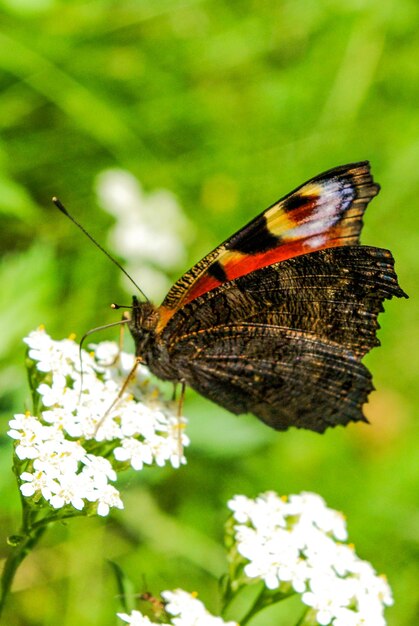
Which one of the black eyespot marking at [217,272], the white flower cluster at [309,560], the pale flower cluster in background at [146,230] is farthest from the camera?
the pale flower cluster in background at [146,230]

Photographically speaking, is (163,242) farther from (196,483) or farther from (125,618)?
(125,618)

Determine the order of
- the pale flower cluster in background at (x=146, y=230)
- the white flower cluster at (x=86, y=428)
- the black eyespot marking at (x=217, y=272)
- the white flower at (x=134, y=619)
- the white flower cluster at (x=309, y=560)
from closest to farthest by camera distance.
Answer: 1. the white flower at (x=134, y=619)
2. the white flower cluster at (x=86, y=428)
3. the white flower cluster at (x=309, y=560)
4. the black eyespot marking at (x=217, y=272)
5. the pale flower cluster in background at (x=146, y=230)

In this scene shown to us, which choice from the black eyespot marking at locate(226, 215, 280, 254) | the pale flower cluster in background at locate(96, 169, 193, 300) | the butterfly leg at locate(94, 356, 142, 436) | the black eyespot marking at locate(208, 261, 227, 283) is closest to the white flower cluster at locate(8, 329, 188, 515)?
the butterfly leg at locate(94, 356, 142, 436)

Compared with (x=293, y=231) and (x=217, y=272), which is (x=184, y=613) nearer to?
(x=217, y=272)

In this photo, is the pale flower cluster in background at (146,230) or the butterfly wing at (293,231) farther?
the pale flower cluster in background at (146,230)

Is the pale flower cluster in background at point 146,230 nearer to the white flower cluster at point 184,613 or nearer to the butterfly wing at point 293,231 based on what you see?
the butterfly wing at point 293,231

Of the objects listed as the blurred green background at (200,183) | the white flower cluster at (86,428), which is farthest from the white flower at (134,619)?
the blurred green background at (200,183)
